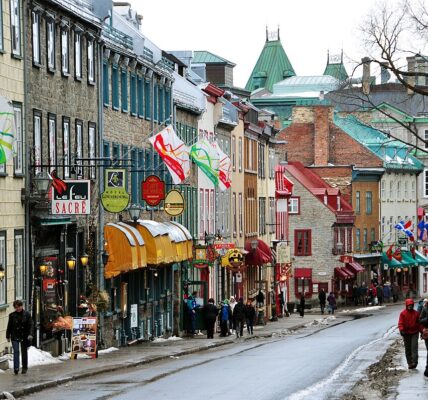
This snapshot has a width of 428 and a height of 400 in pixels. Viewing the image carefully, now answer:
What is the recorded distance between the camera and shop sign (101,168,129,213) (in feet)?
134

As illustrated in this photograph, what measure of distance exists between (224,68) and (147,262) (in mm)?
41507

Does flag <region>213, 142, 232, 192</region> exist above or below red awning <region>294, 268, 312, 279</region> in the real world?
above

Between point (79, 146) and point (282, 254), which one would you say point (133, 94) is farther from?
point (282, 254)

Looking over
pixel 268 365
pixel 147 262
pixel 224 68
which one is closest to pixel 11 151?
pixel 268 365

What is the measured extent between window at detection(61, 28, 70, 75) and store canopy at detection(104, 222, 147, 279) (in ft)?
18.9

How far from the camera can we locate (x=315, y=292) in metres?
101

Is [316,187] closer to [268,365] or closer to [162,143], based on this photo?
[162,143]

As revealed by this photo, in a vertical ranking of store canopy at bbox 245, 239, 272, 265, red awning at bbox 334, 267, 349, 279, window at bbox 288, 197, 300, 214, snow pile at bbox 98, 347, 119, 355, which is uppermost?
window at bbox 288, 197, 300, 214

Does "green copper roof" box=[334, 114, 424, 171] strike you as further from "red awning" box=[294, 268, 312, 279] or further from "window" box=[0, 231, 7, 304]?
"window" box=[0, 231, 7, 304]

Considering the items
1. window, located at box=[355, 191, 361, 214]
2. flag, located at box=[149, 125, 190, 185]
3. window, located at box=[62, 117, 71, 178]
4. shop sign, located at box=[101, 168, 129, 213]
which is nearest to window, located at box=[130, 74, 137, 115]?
flag, located at box=[149, 125, 190, 185]

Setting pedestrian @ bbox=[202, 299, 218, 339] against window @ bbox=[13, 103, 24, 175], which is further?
pedestrian @ bbox=[202, 299, 218, 339]

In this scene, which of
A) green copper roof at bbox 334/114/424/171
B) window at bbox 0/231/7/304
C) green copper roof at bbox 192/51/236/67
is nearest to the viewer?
window at bbox 0/231/7/304

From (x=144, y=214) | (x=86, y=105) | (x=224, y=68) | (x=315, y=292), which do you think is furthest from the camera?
(x=315, y=292)

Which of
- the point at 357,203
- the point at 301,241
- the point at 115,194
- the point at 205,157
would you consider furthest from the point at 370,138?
the point at 115,194
